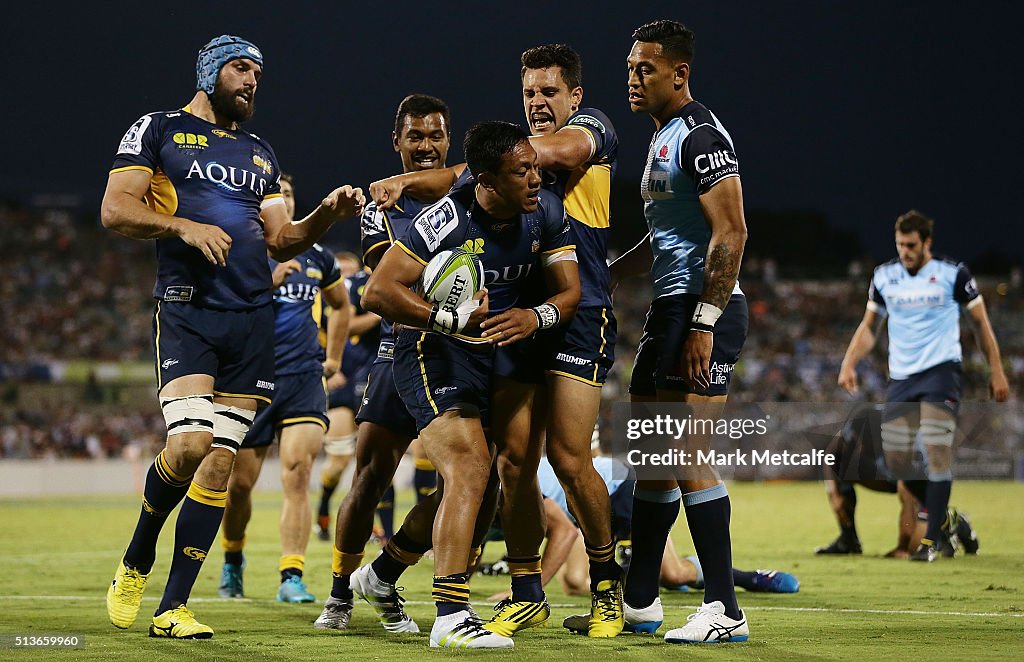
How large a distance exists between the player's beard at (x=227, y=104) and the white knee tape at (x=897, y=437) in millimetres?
7223

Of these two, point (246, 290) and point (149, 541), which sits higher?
point (246, 290)

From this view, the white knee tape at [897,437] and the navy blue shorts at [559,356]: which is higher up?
the navy blue shorts at [559,356]

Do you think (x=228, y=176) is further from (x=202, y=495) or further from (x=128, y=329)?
(x=128, y=329)

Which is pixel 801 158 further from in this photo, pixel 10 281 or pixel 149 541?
pixel 149 541

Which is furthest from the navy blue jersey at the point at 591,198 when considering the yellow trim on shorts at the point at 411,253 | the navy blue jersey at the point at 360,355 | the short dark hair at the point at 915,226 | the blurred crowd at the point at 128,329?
the blurred crowd at the point at 128,329

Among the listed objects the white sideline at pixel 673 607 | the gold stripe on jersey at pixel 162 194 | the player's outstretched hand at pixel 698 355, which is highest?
the gold stripe on jersey at pixel 162 194

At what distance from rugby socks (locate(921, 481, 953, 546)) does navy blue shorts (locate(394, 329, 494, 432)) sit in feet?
18.9

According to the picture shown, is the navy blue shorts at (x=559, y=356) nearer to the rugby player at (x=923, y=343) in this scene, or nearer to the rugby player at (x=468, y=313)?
the rugby player at (x=468, y=313)

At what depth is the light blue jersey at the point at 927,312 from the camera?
10453mm

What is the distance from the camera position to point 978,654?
4629mm

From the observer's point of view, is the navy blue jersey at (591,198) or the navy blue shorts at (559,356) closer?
the navy blue shorts at (559,356)

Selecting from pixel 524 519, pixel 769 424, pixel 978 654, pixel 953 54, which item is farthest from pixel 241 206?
pixel 953 54

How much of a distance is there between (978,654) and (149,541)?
3877mm

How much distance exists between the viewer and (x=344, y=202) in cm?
570
